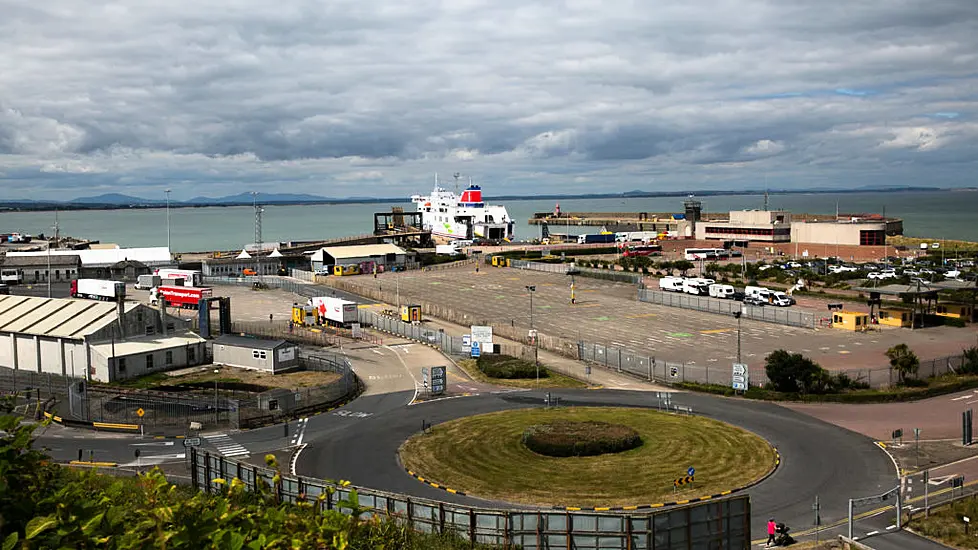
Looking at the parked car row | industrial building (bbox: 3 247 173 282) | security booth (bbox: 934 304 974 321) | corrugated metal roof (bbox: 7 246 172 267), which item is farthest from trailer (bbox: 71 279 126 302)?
security booth (bbox: 934 304 974 321)

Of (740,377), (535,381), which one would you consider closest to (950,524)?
(740,377)

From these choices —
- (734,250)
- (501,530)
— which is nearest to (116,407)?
(501,530)

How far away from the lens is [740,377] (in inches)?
1463

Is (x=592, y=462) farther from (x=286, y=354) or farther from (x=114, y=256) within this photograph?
(x=114, y=256)

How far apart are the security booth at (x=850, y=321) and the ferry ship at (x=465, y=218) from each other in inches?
3450

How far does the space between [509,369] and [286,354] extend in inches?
481

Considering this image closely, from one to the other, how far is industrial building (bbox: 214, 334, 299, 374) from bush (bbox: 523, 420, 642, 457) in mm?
18037

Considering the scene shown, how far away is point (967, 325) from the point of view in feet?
179

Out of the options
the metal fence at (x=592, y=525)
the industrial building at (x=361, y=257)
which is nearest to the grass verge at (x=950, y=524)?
the metal fence at (x=592, y=525)

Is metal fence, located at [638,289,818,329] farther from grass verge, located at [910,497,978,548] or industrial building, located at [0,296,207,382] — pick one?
industrial building, located at [0,296,207,382]

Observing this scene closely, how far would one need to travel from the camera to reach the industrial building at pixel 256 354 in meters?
43.2

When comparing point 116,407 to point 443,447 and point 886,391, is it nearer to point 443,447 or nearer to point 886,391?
point 443,447

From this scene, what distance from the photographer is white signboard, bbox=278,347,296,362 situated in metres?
43.3

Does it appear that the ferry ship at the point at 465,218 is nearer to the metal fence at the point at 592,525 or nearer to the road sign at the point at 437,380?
the road sign at the point at 437,380
